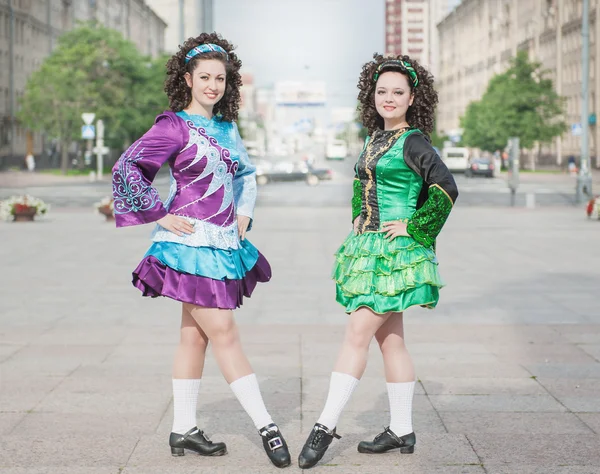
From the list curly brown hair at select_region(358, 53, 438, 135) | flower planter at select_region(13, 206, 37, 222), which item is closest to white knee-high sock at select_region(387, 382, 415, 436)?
curly brown hair at select_region(358, 53, 438, 135)

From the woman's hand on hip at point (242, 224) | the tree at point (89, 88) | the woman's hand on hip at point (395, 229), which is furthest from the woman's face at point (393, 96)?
the tree at point (89, 88)

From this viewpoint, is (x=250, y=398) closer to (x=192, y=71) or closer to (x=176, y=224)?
(x=176, y=224)

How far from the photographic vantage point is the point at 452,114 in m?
139

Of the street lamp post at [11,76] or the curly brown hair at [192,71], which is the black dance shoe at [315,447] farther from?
the street lamp post at [11,76]

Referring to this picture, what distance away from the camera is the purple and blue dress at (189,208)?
4887mm

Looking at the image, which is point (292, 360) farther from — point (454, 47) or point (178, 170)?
point (454, 47)

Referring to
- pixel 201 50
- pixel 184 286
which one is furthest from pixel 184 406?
pixel 201 50

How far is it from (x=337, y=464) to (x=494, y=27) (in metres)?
111

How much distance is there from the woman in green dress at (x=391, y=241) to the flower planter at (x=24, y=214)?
1955 cm

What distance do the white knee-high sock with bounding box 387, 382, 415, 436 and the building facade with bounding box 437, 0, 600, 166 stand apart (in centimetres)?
7099

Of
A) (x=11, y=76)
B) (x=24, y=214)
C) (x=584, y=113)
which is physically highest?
(x=11, y=76)

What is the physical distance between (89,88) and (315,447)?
207 ft

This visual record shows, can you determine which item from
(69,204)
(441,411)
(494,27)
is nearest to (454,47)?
(494,27)

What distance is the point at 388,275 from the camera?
4883 millimetres
